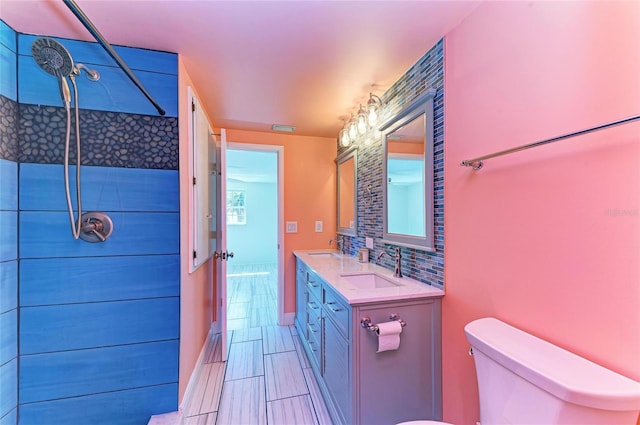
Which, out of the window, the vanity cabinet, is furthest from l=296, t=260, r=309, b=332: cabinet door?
the window

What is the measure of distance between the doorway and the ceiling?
44.6 inches

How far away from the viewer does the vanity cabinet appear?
4.09ft

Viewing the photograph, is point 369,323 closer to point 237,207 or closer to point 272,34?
point 272,34

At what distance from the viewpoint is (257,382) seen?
6.15 ft

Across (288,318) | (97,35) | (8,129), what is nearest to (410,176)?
(97,35)

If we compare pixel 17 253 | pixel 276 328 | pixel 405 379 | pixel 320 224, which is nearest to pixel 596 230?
pixel 405 379

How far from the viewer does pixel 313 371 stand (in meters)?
1.96

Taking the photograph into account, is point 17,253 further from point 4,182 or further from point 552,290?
point 552,290

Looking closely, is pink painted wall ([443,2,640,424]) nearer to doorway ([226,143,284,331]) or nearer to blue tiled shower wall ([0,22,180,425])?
blue tiled shower wall ([0,22,180,425])

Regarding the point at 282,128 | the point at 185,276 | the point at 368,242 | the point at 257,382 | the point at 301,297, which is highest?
the point at 282,128

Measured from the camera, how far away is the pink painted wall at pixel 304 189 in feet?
9.36

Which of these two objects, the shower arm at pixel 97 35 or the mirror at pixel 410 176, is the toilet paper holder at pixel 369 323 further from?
the shower arm at pixel 97 35

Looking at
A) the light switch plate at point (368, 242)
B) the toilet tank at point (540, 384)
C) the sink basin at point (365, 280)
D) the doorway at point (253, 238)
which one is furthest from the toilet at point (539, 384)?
the doorway at point (253, 238)

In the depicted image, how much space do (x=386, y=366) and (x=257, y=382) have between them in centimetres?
115
